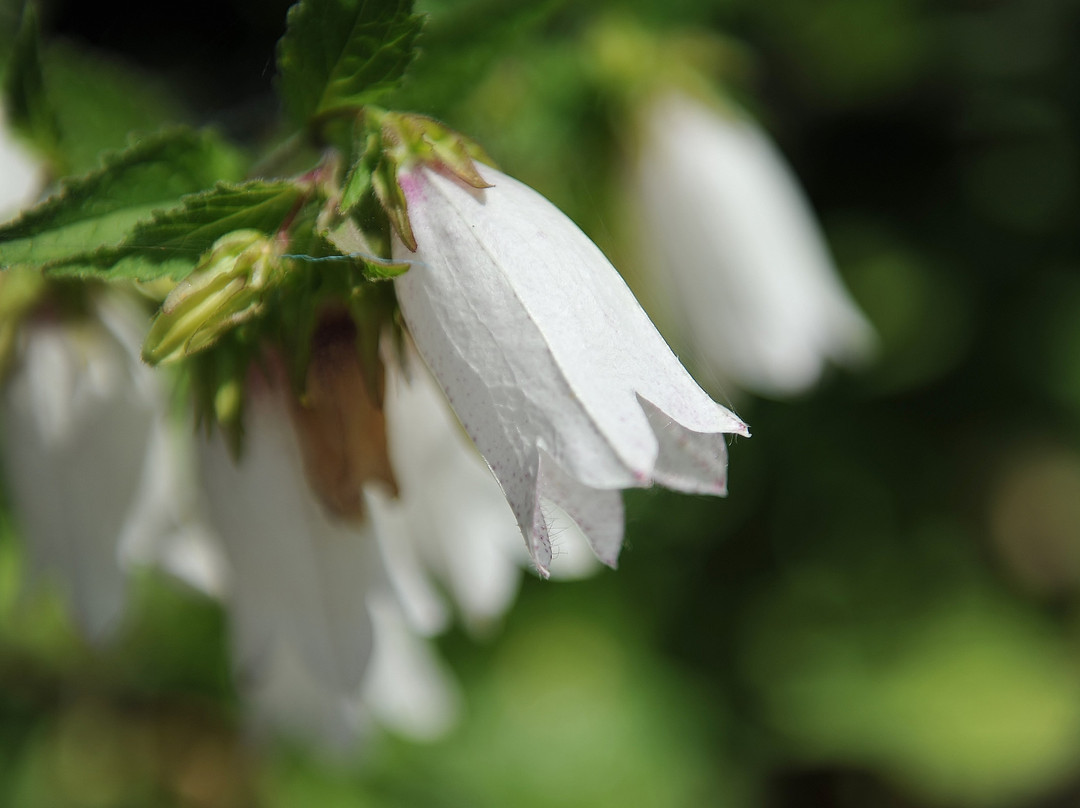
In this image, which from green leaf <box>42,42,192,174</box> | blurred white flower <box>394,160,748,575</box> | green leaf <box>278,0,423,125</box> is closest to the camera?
blurred white flower <box>394,160,748,575</box>

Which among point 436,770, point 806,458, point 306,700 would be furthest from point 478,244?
point 806,458

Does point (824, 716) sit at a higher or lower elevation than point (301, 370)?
lower

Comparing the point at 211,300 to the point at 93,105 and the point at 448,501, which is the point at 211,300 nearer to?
the point at 448,501

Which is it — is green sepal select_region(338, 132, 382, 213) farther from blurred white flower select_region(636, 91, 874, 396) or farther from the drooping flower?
blurred white flower select_region(636, 91, 874, 396)

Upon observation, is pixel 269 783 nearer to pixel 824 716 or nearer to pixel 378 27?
pixel 824 716

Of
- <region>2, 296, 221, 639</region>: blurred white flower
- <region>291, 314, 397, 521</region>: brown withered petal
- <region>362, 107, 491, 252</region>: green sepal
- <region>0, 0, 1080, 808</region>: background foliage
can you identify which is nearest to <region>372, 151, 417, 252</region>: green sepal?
<region>362, 107, 491, 252</region>: green sepal

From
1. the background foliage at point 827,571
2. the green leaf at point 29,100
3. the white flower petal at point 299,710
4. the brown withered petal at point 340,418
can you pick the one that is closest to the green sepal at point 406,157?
the brown withered petal at point 340,418

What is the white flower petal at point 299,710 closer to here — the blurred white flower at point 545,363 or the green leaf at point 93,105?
the blurred white flower at point 545,363
